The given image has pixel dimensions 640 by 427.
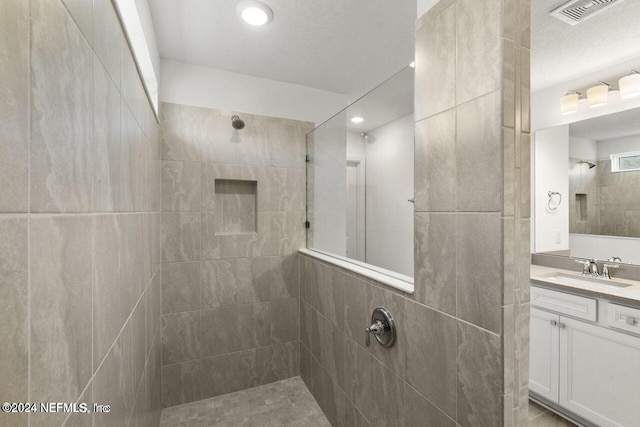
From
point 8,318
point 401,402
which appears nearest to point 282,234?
point 401,402

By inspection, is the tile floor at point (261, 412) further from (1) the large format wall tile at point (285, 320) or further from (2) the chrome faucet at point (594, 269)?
(2) the chrome faucet at point (594, 269)

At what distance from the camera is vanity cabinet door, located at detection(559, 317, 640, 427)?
1.50 meters

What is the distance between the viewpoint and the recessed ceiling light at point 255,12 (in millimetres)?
1453

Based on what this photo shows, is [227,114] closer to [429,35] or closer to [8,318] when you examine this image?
[429,35]

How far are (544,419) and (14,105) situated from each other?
2.94 meters

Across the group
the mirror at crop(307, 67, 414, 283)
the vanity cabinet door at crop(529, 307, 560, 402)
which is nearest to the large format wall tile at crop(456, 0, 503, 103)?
the mirror at crop(307, 67, 414, 283)

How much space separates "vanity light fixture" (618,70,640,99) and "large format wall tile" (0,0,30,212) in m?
3.03

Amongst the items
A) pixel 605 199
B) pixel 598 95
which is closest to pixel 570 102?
pixel 598 95

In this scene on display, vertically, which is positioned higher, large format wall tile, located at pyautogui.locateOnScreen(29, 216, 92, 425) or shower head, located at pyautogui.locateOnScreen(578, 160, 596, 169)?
shower head, located at pyautogui.locateOnScreen(578, 160, 596, 169)

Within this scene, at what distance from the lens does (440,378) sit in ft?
3.15

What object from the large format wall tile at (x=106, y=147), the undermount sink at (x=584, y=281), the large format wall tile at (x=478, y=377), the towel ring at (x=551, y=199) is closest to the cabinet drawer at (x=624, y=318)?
the undermount sink at (x=584, y=281)

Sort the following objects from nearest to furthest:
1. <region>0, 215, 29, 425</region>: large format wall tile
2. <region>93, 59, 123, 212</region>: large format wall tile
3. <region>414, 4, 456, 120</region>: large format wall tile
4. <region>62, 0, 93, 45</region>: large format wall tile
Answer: <region>0, 215, 29, 425</region>: large format wall tile < <region>62, 0, 93, 45</region>: large format wall tile < <region>93, 59, 123, 212</region>: large format wall tile < <region>414, 4, 456, 120</region>: large format wall tile

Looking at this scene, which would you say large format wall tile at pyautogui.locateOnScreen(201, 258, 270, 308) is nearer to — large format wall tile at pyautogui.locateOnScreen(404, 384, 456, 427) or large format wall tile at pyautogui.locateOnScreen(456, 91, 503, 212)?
large format wall tile at pyautogui.locateOnScreen(404, 384, 456, 427)

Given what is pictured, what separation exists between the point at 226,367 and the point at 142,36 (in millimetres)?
2206
